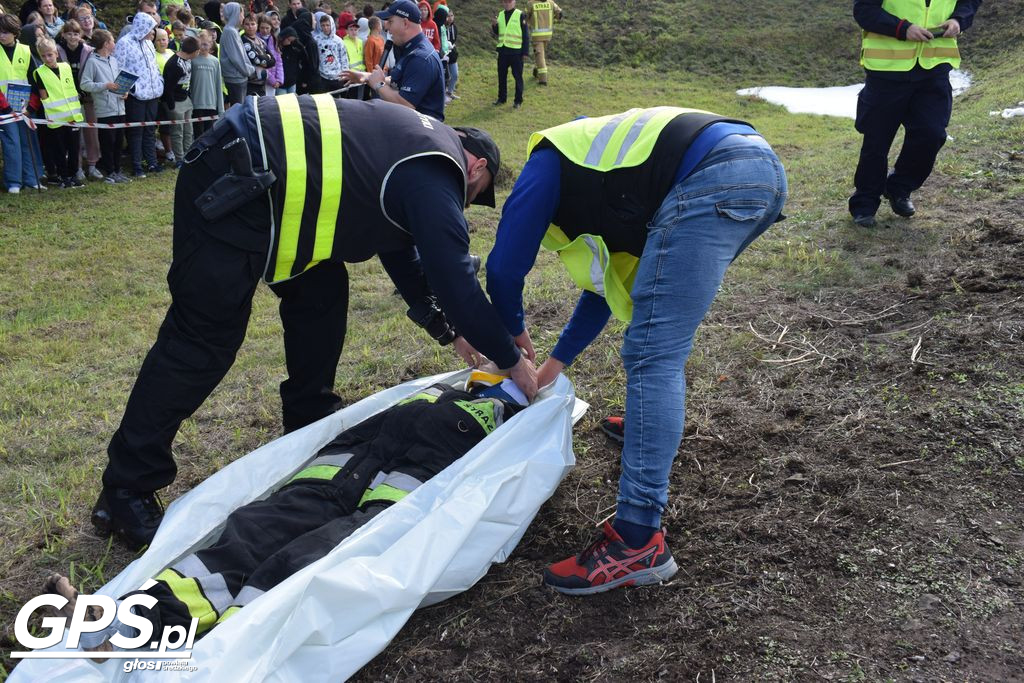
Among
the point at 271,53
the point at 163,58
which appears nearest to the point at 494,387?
the point at 163,58

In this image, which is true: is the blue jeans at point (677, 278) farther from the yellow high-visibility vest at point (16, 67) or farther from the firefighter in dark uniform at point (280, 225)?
the yellow high-visibility vest at point (16, 67)

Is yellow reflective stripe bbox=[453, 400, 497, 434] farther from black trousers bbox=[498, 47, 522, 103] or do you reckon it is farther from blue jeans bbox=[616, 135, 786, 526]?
black trousers bbox=[498, 47, 522, 103]

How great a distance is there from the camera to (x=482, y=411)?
3.15 meters

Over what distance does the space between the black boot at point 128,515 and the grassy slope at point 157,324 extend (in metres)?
0.08

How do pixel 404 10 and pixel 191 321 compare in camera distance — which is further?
pixel 404 10

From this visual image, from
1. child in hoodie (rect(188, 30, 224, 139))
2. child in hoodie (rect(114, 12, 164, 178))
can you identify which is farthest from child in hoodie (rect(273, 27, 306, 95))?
child in hoodie (rect(114, 12, 164, 178))

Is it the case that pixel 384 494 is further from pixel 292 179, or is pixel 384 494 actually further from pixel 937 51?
pixel 937 51

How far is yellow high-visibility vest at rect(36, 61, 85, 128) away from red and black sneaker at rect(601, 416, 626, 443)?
25.2ft

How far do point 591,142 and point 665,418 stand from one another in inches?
35.2

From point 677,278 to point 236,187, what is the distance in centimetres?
146

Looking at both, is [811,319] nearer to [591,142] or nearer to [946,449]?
[946,449]

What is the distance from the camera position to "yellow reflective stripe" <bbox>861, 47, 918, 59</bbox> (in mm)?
5070

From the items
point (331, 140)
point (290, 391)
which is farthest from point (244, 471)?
point (331, 140)

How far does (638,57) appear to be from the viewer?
1675cm
